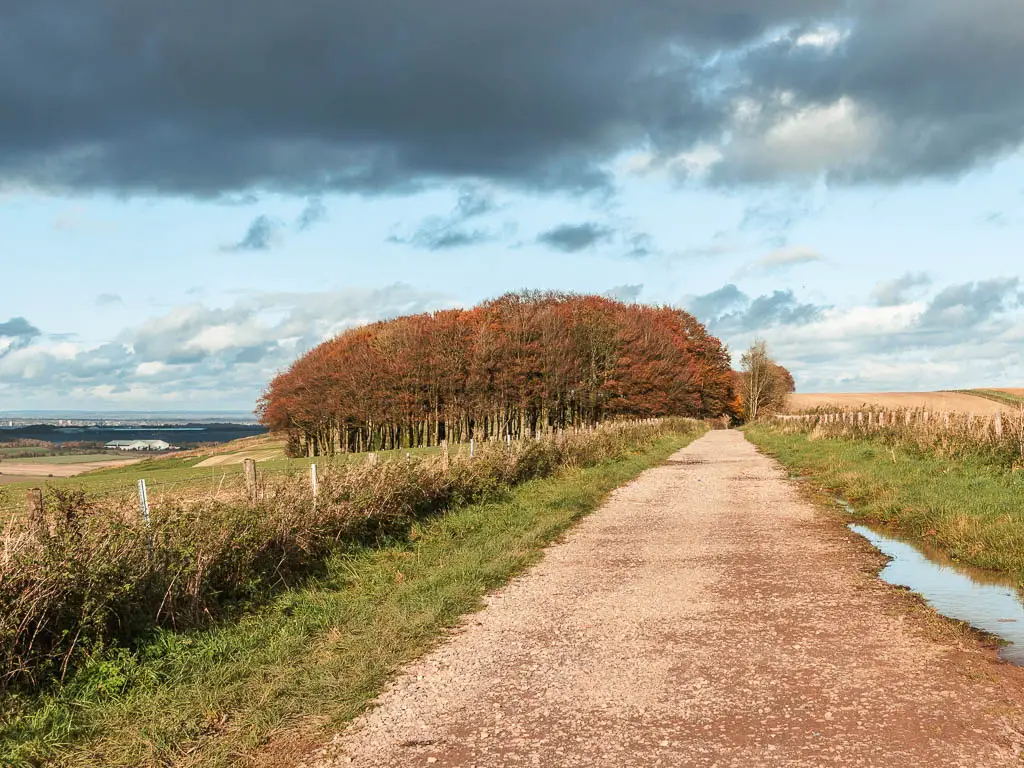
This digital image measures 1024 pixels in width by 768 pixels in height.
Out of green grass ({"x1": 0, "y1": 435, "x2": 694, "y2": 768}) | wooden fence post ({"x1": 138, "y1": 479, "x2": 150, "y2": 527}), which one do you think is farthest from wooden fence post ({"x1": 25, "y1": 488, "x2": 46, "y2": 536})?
green grass ({"x1": 0, "y1": 435, "x2": 694, "y2": 768})

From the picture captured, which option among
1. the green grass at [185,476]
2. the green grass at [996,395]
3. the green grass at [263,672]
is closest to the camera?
the green grass at [263,672]

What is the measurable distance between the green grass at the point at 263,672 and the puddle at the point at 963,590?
4.86 metres

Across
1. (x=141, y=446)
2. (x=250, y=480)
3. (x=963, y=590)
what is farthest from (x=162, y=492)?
(x=141, y=446)

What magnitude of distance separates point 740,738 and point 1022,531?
7967 mm

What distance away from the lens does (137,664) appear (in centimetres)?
670

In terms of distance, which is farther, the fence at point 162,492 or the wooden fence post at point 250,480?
the wooden fence post at point 250,480

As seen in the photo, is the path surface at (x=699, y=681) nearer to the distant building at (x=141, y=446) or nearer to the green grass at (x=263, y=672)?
the green grass at (x=263, y=672)

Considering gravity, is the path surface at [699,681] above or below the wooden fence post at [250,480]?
below

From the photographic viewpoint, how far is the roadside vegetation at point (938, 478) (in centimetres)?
1123

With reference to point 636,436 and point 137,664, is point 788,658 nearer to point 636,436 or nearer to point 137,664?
point 137,664

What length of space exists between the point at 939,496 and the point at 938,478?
335 centimetres

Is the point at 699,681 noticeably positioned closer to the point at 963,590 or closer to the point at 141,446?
the point at 963,590

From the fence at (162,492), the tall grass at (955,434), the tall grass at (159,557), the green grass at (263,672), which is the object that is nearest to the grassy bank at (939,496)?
the tall grass at (955,434)

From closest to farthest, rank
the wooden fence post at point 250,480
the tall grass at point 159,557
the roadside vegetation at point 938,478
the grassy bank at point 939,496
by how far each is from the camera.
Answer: the tall grass at point 159,557, the wooden fence post at point 250,480, the grassy bank at point 939,496, the roadside vegetation at point 938,478
